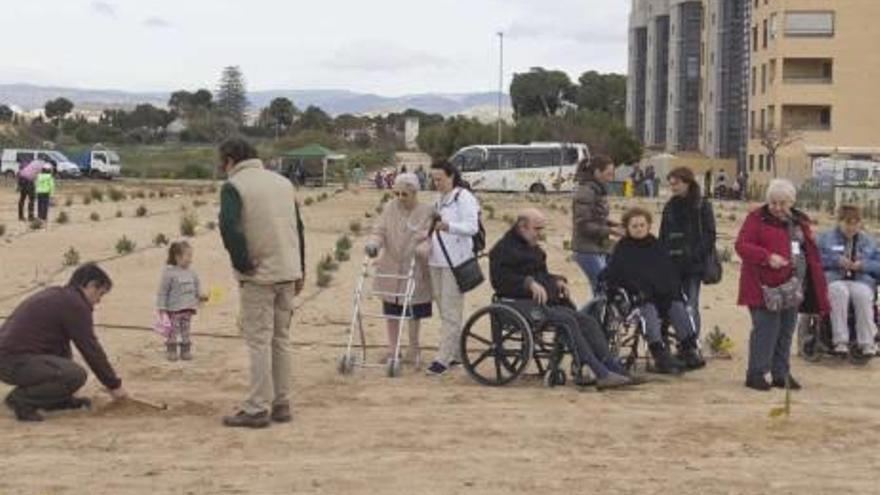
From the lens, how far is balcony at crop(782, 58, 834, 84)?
72312mm

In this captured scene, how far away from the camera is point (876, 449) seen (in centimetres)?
762

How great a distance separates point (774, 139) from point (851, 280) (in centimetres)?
6068

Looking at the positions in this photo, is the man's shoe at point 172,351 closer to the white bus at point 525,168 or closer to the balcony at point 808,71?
the white bus at point 525,168

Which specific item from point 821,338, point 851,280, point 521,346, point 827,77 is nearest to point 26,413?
point 521,346

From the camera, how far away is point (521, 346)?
31.5ft

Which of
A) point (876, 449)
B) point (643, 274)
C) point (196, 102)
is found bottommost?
point (876, 449)

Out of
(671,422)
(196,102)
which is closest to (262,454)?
(671,422)

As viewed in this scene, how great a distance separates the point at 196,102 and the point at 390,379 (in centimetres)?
14597

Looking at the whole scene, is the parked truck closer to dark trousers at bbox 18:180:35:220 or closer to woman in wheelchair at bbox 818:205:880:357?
dark trousers at bbox 18:180:35:220

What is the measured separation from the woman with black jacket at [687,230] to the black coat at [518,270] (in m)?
1.23

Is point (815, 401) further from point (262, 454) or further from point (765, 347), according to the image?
point (262, 454)

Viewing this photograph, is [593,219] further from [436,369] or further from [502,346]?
[436,369]

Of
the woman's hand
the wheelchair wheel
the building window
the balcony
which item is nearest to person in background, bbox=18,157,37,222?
the wheelchair wheel

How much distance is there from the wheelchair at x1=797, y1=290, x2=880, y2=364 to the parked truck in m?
60.0
